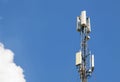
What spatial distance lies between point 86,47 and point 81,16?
3095 mm

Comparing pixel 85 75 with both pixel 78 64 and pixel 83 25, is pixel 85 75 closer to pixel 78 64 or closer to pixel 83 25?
pixel 78 64

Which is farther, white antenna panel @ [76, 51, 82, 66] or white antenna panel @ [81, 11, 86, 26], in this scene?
white antenna panel @ [81, 11, 86, 26]

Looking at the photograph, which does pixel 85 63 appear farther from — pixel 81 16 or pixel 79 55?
pixel 81 16

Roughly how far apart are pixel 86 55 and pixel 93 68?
1427 millimetres

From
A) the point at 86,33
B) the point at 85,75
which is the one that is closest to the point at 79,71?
the point at 85,75

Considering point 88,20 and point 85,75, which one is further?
point 88,20

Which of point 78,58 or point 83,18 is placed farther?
point 83,18

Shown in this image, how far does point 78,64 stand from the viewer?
159ft

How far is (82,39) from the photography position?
49.6 m

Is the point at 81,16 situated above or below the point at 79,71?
above

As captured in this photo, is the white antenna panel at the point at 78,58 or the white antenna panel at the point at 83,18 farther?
the white antenna panel at the point at 83,18

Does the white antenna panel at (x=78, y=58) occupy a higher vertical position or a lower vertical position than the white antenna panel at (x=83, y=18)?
lower

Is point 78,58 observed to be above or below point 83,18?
below

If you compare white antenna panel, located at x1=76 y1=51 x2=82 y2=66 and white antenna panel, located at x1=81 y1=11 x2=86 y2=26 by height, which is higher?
white antenna panel, located at x1=81 y1=11 x2=86 y2=26
